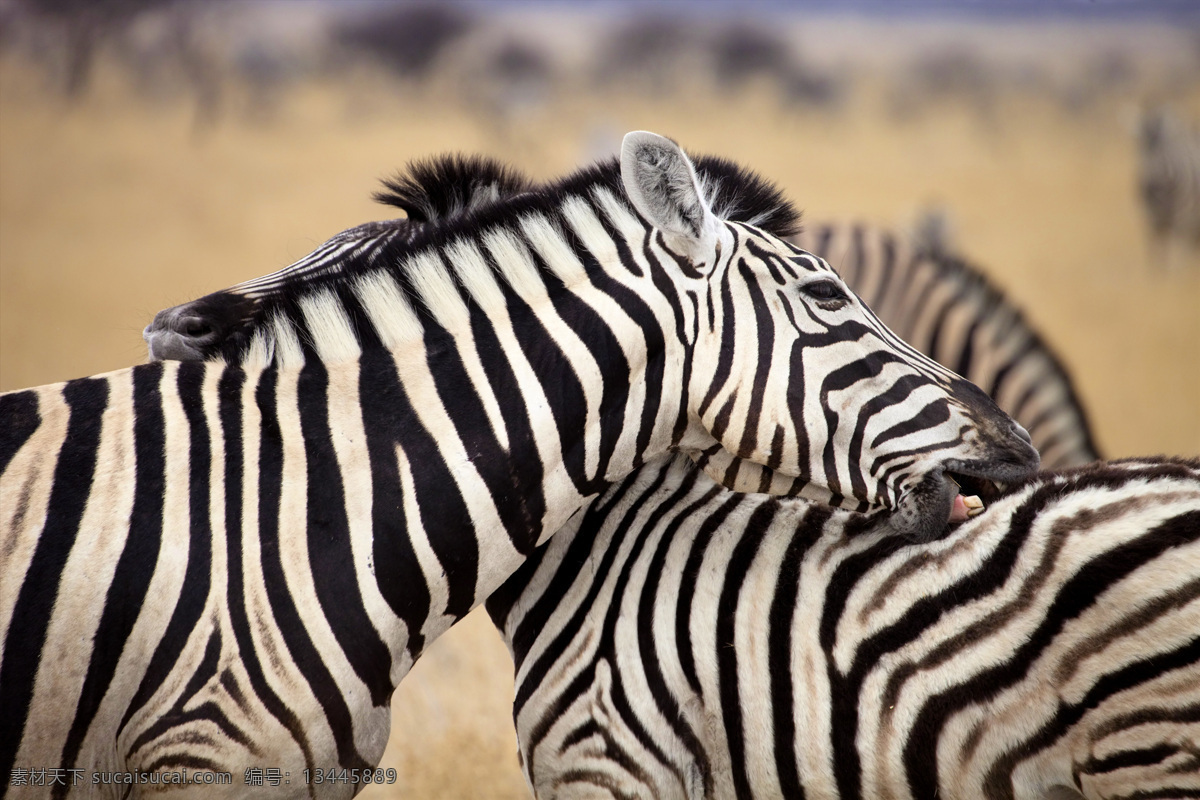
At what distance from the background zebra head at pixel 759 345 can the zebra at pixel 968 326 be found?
243cm

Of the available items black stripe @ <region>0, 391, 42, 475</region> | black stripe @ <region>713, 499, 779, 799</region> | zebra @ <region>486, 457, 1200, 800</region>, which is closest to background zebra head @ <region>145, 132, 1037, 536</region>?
zebra @ <region>486, 457, 1200, 800</region>

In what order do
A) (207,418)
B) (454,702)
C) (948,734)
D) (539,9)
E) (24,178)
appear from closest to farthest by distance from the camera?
(948,734) → (207,418) → (454,702) → (24,178) → (539,9)

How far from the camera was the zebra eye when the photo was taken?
307cm

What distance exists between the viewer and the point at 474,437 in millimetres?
2947

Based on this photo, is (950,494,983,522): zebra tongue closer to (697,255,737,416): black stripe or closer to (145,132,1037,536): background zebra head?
(145,132,1037,536): background zebra head

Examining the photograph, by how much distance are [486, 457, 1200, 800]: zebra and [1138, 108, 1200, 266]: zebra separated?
17.4 m

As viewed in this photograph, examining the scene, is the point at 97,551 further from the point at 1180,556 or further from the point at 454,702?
the point at 454,702

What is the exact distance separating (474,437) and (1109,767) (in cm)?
196

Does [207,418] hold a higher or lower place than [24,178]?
lower

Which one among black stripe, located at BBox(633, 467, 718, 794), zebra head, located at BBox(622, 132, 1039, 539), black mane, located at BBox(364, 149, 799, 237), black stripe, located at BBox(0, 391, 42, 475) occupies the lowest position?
black stripe, located at BBox(633, 467, 718, 794)

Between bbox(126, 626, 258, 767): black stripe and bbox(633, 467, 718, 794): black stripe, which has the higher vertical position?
bbox(633, 467, 718, 794): black stripe

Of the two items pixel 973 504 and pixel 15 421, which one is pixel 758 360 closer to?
pixel 973 504

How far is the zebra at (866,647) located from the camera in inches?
99.1

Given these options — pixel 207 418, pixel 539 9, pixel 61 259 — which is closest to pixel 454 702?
pixel 207 418
